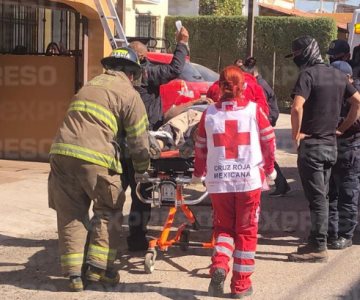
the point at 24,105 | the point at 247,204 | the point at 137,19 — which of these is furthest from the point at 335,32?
the point at 247,204

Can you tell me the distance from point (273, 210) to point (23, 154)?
16.6ft

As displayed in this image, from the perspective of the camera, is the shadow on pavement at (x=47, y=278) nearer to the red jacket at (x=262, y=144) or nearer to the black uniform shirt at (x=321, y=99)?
the red jacket at (x=262, y=144)

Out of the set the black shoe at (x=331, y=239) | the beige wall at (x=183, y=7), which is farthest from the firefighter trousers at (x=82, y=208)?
the beige wall at (x=183, y=7)

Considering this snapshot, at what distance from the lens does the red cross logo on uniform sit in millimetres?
5172

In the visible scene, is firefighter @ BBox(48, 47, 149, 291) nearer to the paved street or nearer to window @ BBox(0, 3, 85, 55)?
the paved street

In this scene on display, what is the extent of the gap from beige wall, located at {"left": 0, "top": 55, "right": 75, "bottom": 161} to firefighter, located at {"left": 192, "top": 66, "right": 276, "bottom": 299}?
6310 mm

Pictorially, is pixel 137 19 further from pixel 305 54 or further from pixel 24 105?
Answer: pixel 305 54

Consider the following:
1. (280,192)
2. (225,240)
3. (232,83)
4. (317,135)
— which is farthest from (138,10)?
(225,240)

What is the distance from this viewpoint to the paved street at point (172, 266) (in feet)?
17.8

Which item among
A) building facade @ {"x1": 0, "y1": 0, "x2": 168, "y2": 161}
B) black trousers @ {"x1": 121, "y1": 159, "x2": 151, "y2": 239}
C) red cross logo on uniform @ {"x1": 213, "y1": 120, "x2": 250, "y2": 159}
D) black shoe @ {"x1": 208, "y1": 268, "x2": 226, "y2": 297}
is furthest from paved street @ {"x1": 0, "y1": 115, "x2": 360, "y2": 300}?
building facade @ {"x1": 0, "y1": 0, "x2": 168, "y2": 161}

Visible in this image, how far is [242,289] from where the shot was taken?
5211 mm

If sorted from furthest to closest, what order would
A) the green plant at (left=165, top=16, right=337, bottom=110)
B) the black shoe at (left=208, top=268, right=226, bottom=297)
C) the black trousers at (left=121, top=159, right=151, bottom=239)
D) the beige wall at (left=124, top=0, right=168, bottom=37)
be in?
the beige wall at (left=124, top=0, right=168, bottom=37), the green plant at (left=165, top=16, right=337, bottom=110), the black trousers at (left=121, top=159, right=151, bottom=239), the black shoe at (left=208, top=268, right=226, bottom=297)

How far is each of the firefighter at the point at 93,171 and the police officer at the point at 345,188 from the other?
2.33m

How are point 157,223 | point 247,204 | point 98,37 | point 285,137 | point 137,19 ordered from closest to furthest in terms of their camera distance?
point 247,204 → point 157,223 → point 98,37 → point 285,137 → point 137,19
